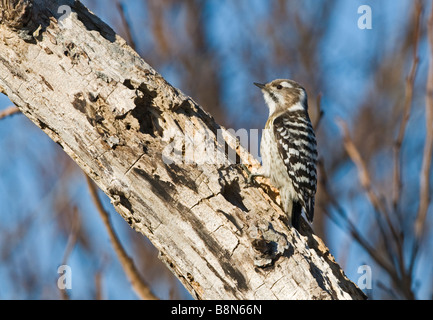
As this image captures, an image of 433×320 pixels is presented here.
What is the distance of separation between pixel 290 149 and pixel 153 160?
7.75 ft

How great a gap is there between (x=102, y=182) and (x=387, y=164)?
5.90m

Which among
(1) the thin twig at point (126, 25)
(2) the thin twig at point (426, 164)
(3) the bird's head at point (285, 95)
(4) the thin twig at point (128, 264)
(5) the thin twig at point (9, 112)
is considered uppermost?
(3) the bird's head at point (285, 95)

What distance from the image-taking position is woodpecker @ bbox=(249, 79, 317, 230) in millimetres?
5066

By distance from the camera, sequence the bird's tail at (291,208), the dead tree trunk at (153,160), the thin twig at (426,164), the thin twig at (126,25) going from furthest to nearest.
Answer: the bird's tail at (291,208) < the thin twig at (126,25) < the dead tree trunk at (153,160) < the thin twig at (426,164)

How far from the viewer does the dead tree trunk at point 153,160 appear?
341 cm

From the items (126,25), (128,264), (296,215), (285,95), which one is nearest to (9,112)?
(126,25)

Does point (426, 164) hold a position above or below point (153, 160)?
below

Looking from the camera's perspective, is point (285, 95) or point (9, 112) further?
point (285, 95)

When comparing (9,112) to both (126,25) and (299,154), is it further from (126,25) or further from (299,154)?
(299,154)

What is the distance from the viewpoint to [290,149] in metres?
5.54

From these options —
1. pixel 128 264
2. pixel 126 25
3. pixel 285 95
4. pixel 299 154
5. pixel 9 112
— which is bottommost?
pixel 128 264

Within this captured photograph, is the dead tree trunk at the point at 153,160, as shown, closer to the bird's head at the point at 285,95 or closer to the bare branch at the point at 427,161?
the bare branch at the point at 427,161

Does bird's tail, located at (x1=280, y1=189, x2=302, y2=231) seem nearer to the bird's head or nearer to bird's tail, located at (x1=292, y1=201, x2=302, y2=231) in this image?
bird's tail, located at (x1=292, y1=201, x2=302, y2=231)

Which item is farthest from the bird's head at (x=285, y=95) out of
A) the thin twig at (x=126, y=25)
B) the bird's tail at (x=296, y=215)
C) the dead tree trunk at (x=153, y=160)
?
the thin twig at (x=126, y=25)
